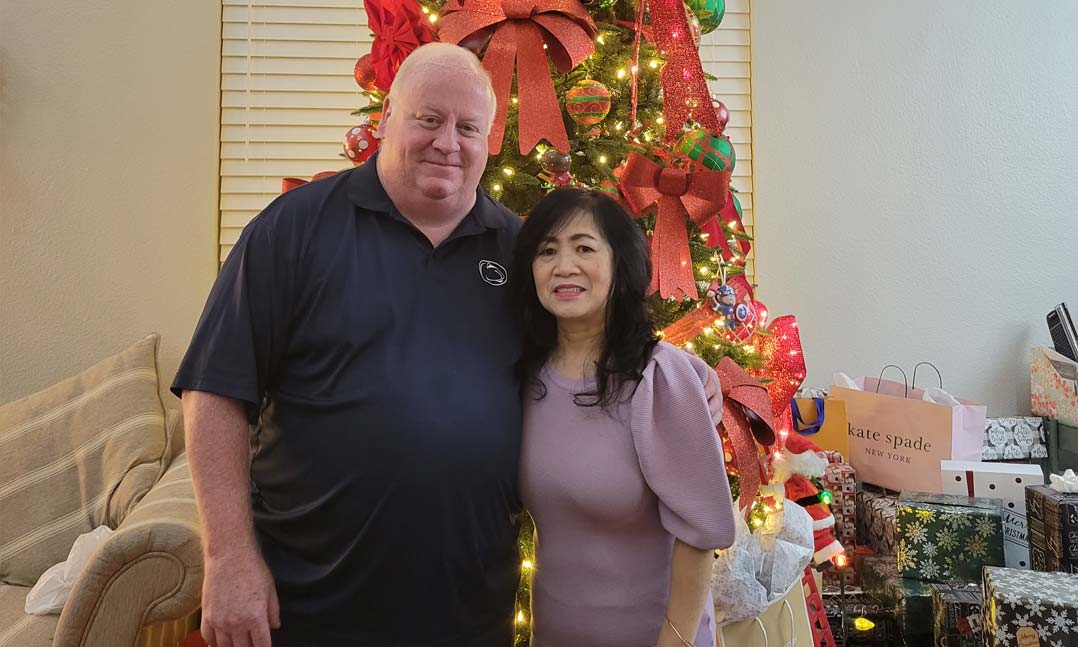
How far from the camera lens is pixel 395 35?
1.55 meters

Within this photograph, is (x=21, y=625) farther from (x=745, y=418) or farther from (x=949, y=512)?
(x=949, y=512)

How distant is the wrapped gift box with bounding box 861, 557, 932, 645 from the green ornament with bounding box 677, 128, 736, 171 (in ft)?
4.83

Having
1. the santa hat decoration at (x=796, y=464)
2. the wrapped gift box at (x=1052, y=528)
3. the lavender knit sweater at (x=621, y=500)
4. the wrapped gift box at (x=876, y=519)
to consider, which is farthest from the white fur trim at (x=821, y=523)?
the lavender knit sweater at (x=621, y=500)

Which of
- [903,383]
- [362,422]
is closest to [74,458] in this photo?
[362,422]

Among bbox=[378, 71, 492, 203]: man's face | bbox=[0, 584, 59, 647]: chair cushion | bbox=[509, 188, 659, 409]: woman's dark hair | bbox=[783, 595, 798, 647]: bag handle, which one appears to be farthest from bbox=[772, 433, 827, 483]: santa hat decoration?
bbox=[0, 584, 59, 647]: chair cushion

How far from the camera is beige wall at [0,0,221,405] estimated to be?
2.50m

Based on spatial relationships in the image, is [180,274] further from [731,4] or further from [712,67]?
[731,4]

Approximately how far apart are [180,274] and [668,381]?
2.14 metres

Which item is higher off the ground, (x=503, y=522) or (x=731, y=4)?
(x=731, y=4)

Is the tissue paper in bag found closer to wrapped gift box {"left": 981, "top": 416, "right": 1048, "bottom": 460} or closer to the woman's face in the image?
the woman's face

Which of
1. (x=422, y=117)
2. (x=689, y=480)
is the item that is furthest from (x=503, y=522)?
(x=422, y=117)

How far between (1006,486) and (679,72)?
5.74ft

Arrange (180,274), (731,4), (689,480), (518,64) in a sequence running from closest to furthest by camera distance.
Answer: (689,480), (518,64), (180,274), (731,4)

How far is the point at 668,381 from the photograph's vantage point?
113cm
